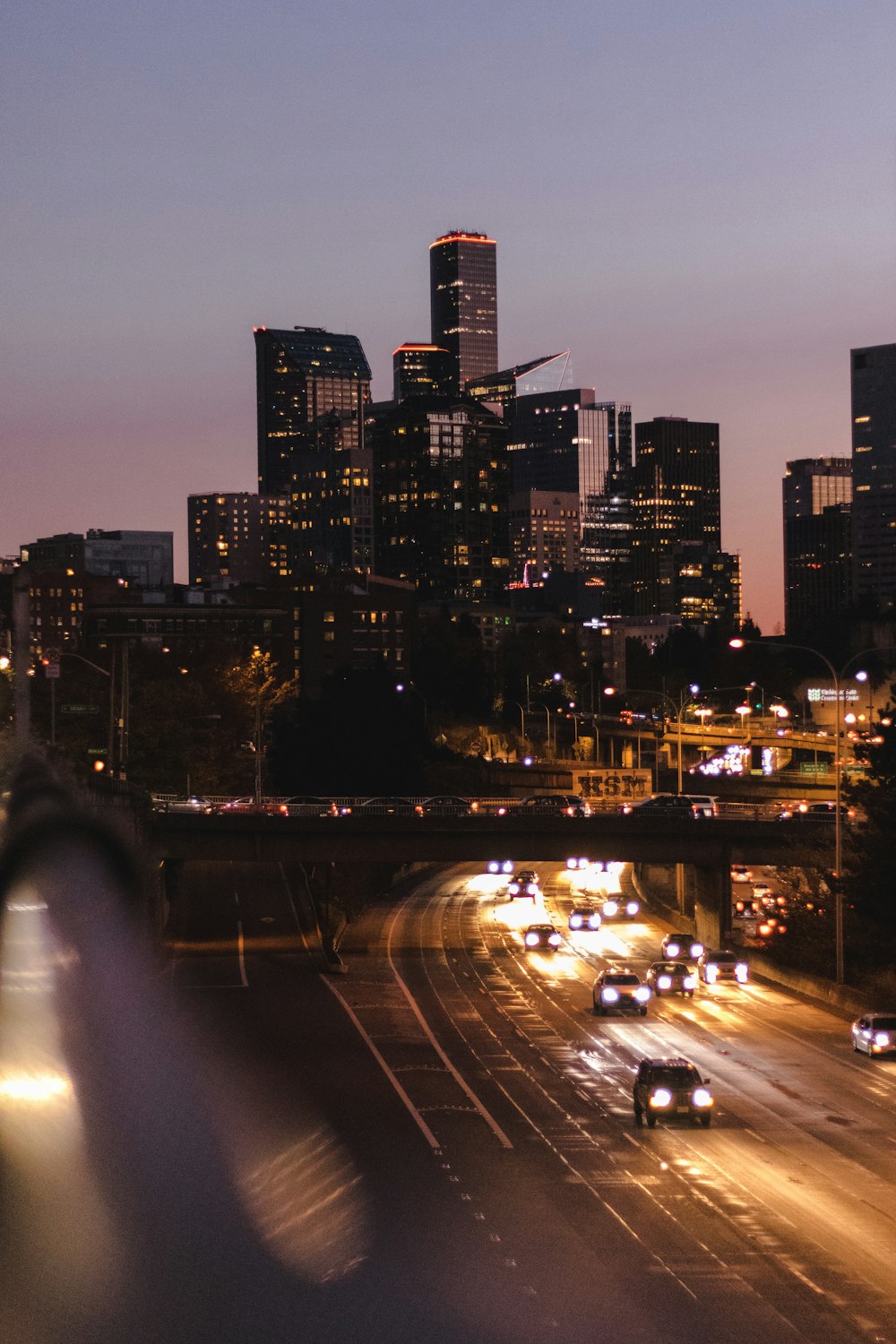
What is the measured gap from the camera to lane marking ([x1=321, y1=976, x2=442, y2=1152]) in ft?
127

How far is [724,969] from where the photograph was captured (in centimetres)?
7094

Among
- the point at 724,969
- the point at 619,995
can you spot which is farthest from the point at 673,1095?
the point at 724,969

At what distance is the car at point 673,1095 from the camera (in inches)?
1572

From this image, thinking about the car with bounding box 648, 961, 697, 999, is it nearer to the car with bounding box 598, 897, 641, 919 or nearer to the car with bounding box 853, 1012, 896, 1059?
the car with bounding box 853, 1012, 896, 1059

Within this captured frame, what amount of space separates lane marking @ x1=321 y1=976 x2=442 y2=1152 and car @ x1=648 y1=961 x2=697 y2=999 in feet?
41.4

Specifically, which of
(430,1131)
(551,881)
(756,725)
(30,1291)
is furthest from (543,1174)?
(756,725)

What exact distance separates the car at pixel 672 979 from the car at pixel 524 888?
134 ft

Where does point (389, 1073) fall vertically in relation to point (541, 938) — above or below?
above

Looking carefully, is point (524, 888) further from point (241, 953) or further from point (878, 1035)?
point (878, 1035)

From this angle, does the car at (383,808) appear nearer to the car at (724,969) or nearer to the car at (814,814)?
the car at (814,814)

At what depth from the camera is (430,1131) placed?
39.3 m

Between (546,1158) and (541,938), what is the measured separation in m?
47.9

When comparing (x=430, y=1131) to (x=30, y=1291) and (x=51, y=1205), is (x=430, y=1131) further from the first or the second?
(x=30, y=1291)

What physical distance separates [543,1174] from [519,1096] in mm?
9628
